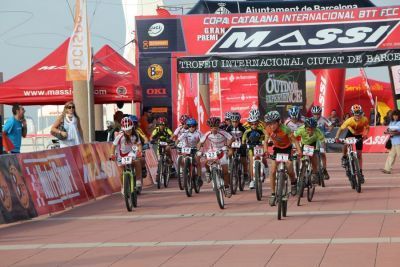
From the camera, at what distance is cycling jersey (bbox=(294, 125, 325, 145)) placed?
20094mm

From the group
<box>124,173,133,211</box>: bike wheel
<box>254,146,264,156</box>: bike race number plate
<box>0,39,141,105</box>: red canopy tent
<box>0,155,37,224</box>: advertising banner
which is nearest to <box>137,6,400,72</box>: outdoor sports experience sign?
<box>0,39,141,105</box>: red canopy tent

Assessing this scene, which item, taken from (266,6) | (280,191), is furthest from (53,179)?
(266,6)

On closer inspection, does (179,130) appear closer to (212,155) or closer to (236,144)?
(236,144)

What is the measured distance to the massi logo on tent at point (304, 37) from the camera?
3072cm

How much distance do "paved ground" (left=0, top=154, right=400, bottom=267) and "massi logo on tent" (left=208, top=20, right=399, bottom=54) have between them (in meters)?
10.7

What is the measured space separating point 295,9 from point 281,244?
2279 cm

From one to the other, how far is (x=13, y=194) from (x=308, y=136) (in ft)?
20.9

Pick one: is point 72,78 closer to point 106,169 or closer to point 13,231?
point 106,169

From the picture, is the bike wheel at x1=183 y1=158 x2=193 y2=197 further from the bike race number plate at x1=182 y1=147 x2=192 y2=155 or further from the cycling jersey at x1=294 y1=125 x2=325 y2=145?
the cycling jersey at x1=294 y1=125 x2=325 y2=145

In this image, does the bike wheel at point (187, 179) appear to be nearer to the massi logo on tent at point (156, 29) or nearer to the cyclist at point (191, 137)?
the cyclist at point (191, 137)

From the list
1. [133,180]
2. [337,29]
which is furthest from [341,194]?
[337,29]

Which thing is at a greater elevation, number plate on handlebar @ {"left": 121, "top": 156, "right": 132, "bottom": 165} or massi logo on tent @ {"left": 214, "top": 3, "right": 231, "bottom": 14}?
massi logo on tent @ {"left": 214, "top": 3, "right": 231, "bottom": 14}

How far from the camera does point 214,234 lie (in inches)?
550

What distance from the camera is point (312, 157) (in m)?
19.6
